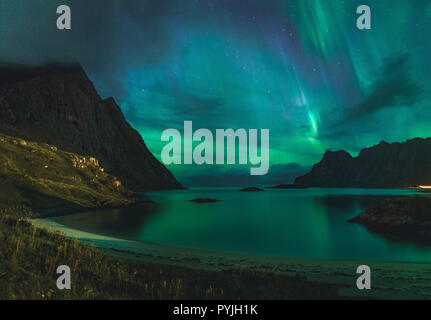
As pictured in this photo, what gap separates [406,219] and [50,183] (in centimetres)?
9028

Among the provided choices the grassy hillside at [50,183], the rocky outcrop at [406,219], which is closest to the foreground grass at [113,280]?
the rocky outcrop at [406,219]

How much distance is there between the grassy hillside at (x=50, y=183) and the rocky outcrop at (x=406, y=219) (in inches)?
2619

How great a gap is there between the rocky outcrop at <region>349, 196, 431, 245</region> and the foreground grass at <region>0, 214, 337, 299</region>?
3777cm

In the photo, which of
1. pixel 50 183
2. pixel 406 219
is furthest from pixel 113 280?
pixel 50 183

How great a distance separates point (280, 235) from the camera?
52125 mm

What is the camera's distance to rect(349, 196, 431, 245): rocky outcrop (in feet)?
144

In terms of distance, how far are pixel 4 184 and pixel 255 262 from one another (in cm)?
6998

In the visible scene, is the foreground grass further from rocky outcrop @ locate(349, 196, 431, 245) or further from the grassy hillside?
the grassy hillside

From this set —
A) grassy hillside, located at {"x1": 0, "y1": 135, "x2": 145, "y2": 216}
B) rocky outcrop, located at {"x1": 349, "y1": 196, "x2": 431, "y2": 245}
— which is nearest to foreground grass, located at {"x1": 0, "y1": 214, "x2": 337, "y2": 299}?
rocky outcrop, located at {"x1": 349, "y1": 196, "x2": 431, "y2": 245}

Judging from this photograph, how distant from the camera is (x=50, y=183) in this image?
79.1 m

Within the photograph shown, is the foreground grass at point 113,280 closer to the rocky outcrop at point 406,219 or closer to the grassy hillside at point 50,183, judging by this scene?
the rocky outcrop at point 406,219

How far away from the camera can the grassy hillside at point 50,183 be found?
64125 millimetres
